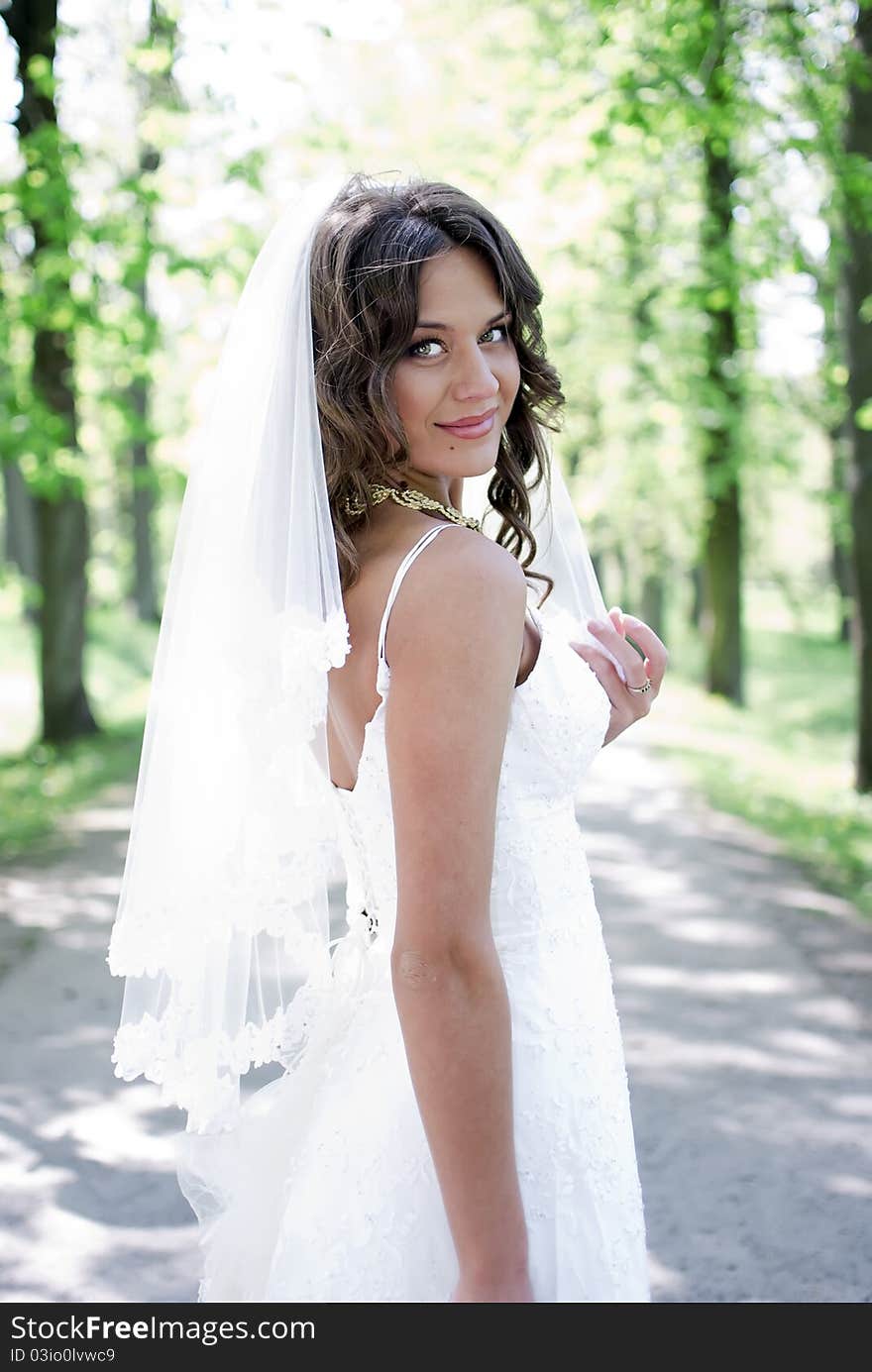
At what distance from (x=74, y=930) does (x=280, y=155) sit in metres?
7.87

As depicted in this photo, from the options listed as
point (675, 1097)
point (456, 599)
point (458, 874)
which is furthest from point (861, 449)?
point (458, 874)

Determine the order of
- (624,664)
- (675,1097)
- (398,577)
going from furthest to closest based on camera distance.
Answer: (675,1097) → (624,664) → (398,577)

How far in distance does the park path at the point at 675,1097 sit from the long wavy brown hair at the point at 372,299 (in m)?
2.72

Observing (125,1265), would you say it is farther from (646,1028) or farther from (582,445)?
(582,445)

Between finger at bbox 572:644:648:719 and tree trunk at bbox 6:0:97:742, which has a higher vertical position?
finger at bbox 572:644:648:719

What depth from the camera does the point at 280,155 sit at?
12.0m

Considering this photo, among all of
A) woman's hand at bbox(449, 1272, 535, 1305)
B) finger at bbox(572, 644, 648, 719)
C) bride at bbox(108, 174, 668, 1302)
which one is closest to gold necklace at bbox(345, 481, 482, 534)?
bride at bbox(108, 174, 668, 1302)

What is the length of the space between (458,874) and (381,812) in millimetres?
306

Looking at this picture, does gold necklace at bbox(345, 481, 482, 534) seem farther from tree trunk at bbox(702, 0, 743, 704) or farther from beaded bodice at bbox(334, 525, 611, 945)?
tree trunk at bbox(702, 0, 743, 704)

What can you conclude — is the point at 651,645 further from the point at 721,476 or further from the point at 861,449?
the point at 721,476

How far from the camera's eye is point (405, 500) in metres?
2.03

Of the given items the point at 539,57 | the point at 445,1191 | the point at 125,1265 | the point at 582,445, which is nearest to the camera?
the point at 445,1191

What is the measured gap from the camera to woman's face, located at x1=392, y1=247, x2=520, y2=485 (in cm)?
198
